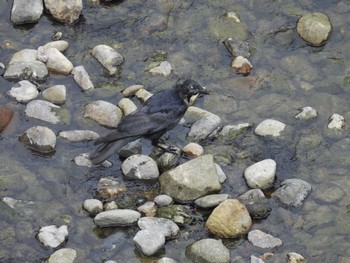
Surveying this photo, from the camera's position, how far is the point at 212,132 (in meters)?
9.38

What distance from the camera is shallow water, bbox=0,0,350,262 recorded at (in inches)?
322

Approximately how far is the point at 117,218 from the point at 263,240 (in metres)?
1.51

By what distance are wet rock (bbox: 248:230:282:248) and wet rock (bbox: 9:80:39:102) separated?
326cm

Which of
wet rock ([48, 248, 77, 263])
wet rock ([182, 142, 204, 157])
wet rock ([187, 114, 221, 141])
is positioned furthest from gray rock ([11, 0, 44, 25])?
wet rock ([48, 248, 77, 263])

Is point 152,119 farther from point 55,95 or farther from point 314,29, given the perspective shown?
point 314,29

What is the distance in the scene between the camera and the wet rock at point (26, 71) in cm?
986

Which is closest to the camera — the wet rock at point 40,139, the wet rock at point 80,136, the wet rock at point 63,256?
the wet rock at point 63,256

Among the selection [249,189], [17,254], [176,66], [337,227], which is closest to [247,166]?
[249,189]

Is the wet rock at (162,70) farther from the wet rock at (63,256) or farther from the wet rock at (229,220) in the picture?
the wet rock at (63,256)

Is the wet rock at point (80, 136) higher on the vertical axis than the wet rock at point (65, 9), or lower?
lower

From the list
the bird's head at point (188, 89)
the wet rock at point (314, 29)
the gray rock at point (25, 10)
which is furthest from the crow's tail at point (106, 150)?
the wet rock at point (314, 29)

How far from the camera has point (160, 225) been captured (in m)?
8.12

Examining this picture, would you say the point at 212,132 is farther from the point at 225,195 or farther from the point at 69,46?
the point at 69,46

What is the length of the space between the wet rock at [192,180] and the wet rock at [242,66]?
1.95 meters
